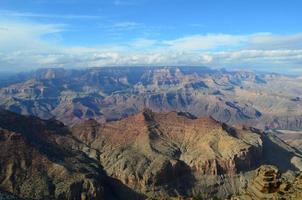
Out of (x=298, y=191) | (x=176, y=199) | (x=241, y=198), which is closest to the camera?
(x=298, y=191)

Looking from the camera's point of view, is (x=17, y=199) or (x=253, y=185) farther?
(x=17, y=199)

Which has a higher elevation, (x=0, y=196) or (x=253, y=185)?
(x=253, y=185)

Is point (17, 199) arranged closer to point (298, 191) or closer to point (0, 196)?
point (0, 196)

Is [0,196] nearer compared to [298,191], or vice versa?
[298,191]

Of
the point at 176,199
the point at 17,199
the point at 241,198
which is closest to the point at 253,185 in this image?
the point at 241,198

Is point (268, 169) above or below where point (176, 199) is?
above

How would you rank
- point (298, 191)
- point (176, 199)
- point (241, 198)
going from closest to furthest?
point (298, 191), point (241, 198), point (176, 199)

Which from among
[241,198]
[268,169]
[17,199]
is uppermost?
[268,169]

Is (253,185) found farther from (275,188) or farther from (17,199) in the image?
(17,199)

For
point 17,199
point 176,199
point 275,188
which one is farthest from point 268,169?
point 17,199
